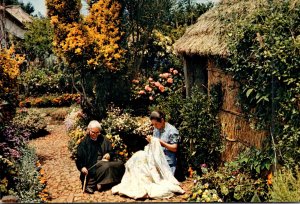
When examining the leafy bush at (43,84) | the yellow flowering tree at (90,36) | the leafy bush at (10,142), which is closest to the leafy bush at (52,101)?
the leafy bush at (43,84)

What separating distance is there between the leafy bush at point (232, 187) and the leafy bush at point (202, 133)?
1.03 metres

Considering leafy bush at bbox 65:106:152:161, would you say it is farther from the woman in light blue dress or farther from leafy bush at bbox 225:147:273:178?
leafy bush at bbox 225:147:273:178

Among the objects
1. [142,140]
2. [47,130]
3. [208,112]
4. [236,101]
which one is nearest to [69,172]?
[142,140]

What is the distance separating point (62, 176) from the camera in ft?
27.3

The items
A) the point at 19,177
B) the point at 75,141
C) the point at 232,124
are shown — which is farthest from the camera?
the point at 75,141

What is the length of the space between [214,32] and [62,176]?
4699mm

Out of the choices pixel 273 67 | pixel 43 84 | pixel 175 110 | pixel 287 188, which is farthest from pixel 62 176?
pixel 43 84

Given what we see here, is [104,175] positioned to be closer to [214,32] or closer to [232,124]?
[232,124]

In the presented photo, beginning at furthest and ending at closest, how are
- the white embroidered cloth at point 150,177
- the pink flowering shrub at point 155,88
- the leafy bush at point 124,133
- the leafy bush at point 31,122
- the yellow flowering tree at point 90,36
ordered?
the leafy bush at point 31,122 → the pink flowering shrub at point 155,88 → the yellow flowering tree at point 90,36 → the leafy bush at point 124,133 → the white embroidered cloth at point 150,177

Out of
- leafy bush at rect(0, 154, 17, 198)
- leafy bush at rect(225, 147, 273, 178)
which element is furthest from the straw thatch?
leafy bush at rect(0, 154, 17, 198)

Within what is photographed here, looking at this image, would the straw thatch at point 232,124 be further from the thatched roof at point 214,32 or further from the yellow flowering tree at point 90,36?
the yellow flowering tree at point 90,36

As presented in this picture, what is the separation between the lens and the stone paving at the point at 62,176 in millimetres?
6918

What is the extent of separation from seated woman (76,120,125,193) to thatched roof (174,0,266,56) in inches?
115

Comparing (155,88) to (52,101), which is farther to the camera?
(52,101)
